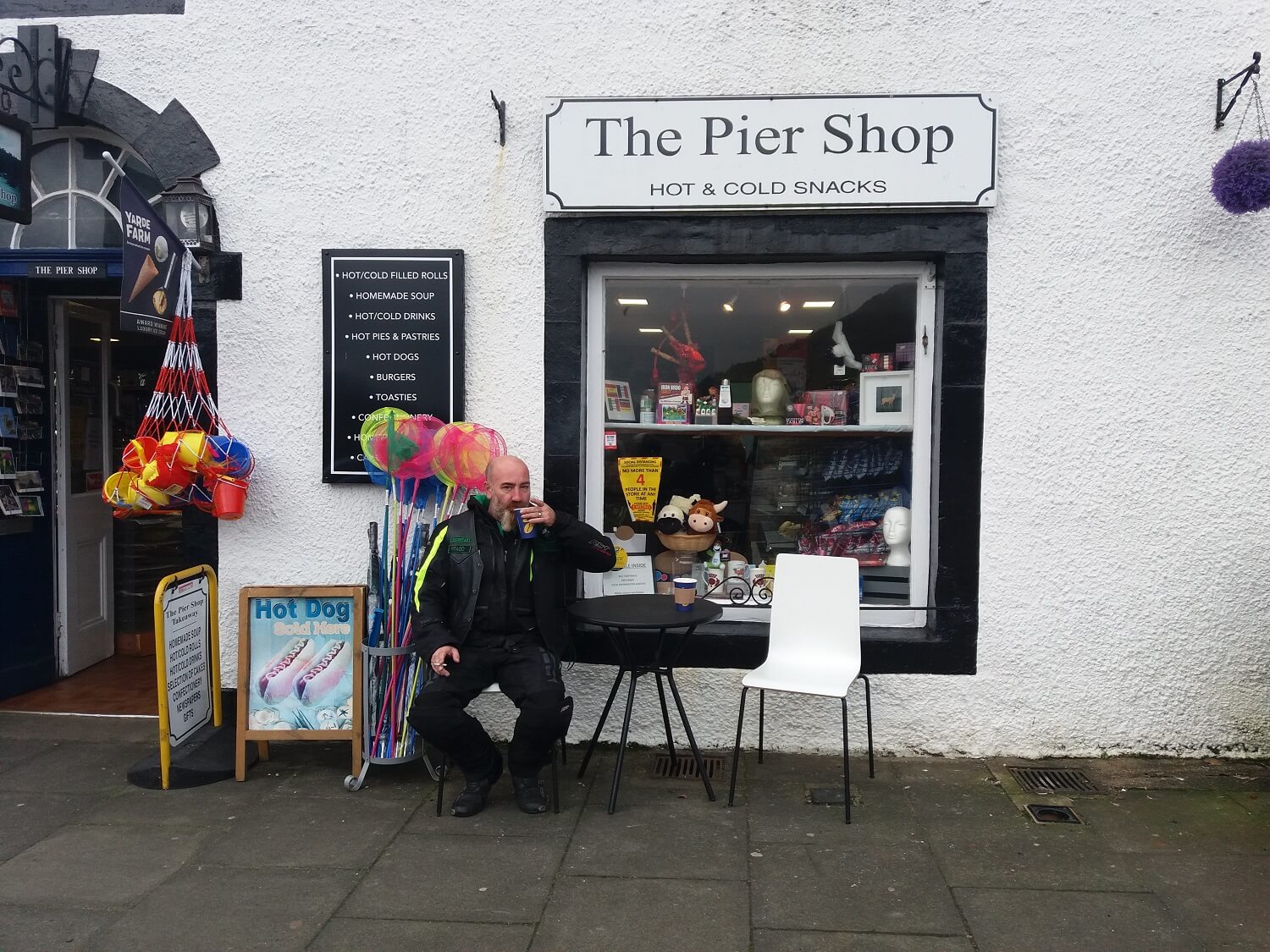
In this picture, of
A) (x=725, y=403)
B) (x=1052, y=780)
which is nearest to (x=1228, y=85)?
(x=725, y=403)

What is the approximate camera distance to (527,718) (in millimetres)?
4012

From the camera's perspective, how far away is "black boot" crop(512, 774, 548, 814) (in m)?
4.09

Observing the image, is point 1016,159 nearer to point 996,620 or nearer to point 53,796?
point 996,620

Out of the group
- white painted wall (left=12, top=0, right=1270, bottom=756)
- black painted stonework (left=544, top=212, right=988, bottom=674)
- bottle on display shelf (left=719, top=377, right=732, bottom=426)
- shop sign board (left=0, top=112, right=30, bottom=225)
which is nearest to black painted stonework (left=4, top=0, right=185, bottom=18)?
white painted wall (left=12, top=0, right=1270, bottom=756)

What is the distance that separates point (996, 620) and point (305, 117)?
14.2 feet

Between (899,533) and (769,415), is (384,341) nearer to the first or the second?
(769,415)

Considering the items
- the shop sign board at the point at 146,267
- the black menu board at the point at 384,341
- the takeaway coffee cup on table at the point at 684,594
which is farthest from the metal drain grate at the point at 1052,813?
the shop sign board at the point at 146,267

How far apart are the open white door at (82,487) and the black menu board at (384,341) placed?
6.94 feet

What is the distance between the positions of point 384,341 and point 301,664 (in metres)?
1.64

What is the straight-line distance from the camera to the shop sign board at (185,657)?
429cm

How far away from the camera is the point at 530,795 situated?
4.12 meters

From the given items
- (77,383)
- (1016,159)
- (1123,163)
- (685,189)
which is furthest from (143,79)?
(1123,163)

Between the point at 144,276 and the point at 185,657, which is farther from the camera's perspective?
the point at 185,657

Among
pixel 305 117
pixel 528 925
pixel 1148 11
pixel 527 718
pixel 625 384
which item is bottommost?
pixel 528 925
